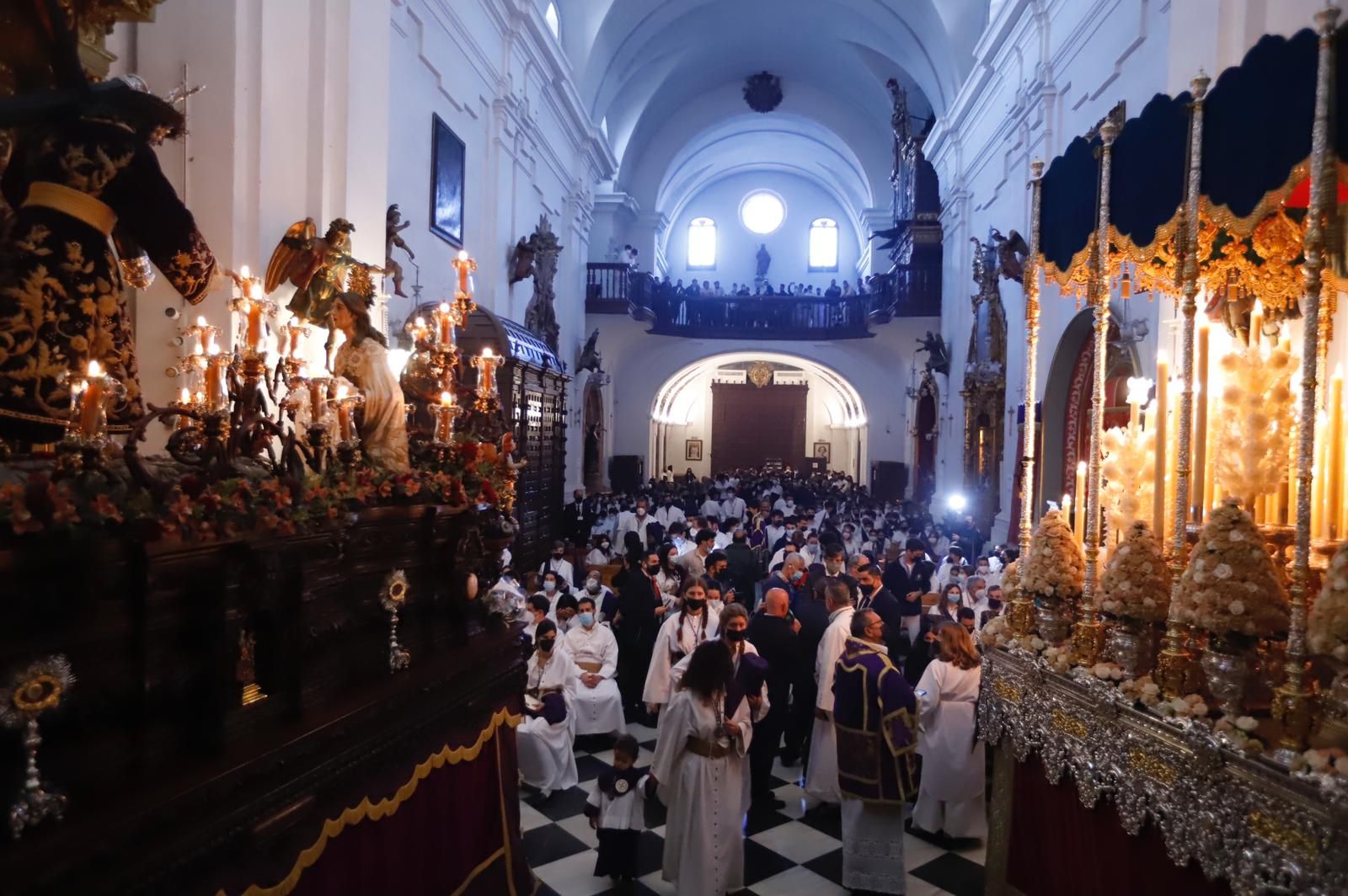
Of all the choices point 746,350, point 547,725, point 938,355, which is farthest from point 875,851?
point 746,350

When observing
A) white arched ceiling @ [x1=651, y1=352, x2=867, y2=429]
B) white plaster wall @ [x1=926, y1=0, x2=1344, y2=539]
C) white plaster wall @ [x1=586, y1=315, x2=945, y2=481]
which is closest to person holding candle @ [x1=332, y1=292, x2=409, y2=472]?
white plaster wall @ [x1=926, y1=0, x2=1344, y2=539]

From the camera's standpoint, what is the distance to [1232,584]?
145 inches

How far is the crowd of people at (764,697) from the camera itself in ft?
17.7

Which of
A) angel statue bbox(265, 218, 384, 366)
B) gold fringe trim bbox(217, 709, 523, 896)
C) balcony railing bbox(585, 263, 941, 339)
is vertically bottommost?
gold fringe trim bbox(217, 709, 523, 896)

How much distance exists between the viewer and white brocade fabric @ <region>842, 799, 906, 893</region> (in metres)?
5.47

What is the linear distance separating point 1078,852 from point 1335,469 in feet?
7.70

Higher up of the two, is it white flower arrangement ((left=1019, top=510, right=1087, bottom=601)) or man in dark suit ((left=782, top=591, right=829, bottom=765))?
white flower arrangement ((left=1019, top=510, right=1087, bottom=601))

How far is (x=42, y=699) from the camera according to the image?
8.32 feet

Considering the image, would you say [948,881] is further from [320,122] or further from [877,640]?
[320,122]

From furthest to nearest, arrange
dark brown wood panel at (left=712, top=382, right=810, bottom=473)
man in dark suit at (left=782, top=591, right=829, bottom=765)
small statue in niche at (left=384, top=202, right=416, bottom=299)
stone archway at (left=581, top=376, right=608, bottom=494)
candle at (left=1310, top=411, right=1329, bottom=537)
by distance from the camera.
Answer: dark brown wood panel at (left=712, top=382, right=810, bottom=473) < stone archway at (left=581, top=376, right=608, bottom=494) < small statue in niche at (left=384, top=202, right=416, bottom=299) < man in dark suit at (left=782, top=591, right=829, bottom=765) < candle at (left=1310, top=411, right=1329, bottom=537)

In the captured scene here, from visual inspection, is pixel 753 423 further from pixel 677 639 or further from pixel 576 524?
pixel 677 639

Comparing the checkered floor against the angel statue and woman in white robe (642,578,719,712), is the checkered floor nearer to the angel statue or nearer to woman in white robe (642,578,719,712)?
woman in white robe (642,578,719,712)

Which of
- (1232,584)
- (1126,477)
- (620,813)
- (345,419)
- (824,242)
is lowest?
(620,813)

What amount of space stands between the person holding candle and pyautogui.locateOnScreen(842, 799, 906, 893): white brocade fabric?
3537 millimetres
